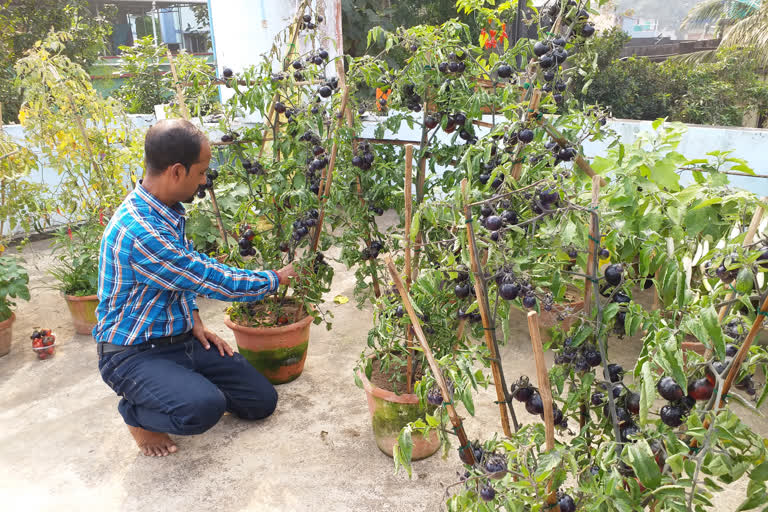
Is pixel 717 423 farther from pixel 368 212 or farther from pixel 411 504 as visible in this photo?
pixel 368 212

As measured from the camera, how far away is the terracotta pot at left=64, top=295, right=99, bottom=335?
3609 mm

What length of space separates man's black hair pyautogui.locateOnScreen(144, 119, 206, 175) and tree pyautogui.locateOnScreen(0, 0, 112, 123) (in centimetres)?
583

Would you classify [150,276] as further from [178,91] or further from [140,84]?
[140,84]

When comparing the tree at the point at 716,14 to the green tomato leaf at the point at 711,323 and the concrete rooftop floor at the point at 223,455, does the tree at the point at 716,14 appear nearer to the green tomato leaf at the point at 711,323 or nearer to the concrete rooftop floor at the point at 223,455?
the concrete rooftop floor at the point at 223,455

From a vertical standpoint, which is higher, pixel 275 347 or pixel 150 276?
pixel 150 276

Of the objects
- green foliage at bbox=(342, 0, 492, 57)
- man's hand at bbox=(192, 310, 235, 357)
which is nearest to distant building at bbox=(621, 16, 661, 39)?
green foliage at bbox=(342, 0, 492, 57)

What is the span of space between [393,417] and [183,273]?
108 centimetres

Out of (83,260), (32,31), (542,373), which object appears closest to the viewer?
(542,373)

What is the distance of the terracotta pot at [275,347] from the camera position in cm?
294

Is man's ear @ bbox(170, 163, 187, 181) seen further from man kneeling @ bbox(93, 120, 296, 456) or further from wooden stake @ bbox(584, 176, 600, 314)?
wooden stake @ bbox(584, 176, 600, 314)

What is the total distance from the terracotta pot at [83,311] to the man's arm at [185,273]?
61.8 inches

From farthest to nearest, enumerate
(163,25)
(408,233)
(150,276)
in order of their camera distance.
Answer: (163,25)
(150,276)
(408,233)

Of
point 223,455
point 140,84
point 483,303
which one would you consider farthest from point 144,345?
point 140,84

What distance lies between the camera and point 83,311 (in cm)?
365
